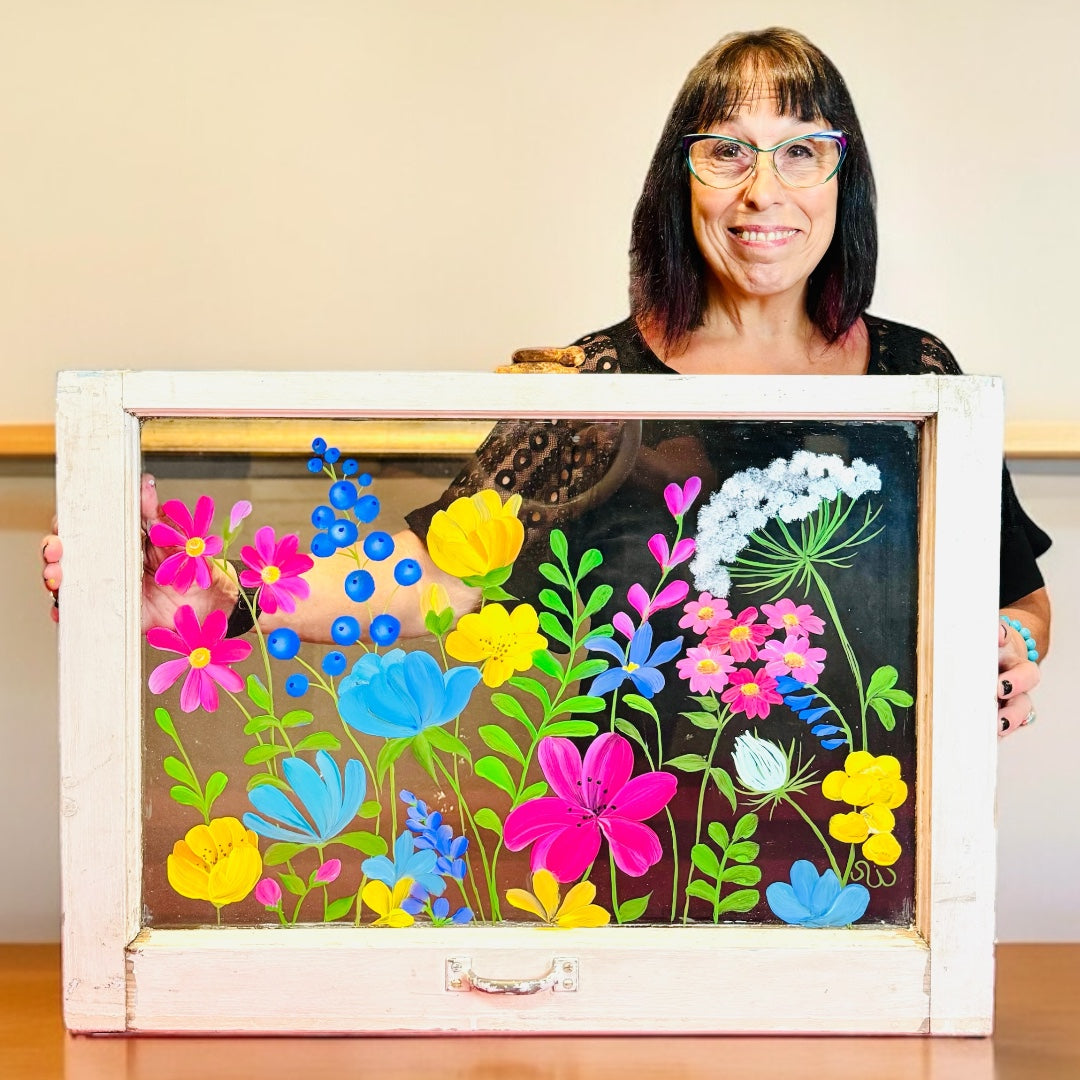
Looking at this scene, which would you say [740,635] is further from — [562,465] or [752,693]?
[562,465]

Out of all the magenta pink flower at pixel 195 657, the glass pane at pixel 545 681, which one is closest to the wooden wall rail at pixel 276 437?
the glass pane at pixel 545 681

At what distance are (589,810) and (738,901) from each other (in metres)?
0.11

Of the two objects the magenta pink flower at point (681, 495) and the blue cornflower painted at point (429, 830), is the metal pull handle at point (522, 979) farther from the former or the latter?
the magenta pink flower at point (681, 495)

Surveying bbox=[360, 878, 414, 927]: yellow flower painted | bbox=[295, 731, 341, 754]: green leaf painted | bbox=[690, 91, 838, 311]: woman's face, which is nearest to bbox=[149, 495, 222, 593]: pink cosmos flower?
bbox=[295, 731, 341, 754]: green leaf painted

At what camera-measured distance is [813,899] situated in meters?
0.79

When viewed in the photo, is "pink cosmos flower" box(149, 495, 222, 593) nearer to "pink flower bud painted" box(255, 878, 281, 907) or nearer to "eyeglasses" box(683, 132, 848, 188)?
"pink flower bud painted" box(255, 878, 281, 907)

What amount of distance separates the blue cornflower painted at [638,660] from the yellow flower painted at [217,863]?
24 centimetres

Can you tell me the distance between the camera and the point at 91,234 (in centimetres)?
125

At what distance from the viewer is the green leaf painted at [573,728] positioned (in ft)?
2.56

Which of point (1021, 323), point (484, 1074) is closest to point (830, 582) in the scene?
point (484, 1074)

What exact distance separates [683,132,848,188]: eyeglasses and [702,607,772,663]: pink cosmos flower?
0.35 metres

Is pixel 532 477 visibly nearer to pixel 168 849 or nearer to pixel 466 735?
pixel 466 735

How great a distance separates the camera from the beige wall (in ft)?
4.08

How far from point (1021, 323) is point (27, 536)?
1043mm
